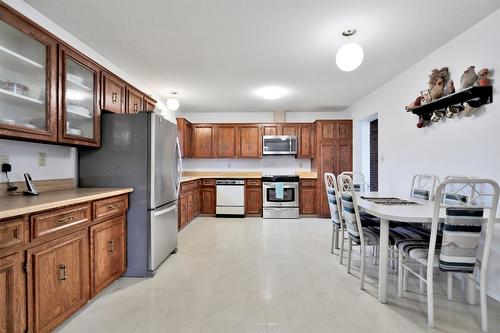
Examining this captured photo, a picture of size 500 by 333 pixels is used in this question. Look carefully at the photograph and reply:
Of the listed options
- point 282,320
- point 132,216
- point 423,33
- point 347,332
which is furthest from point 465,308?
point 132,216

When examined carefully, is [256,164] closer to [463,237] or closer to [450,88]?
[450,88]

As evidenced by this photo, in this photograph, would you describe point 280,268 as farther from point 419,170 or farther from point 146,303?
point 419,170

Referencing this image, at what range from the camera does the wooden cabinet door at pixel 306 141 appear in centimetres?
561

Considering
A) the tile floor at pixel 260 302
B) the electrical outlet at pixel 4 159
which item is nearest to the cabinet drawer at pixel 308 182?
the tile floor at pixel 260 302

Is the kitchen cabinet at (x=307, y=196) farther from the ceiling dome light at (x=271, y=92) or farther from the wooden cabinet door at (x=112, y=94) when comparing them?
the wooden cabinet door at (x=112, y=94)

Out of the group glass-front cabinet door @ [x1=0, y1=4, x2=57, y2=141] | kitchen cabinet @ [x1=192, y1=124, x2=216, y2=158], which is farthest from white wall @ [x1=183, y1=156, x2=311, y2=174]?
glass-front cabinet door @ [x1=0, y1=4, x2=57, y2=141]

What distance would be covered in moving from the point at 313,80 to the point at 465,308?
10.1 feet

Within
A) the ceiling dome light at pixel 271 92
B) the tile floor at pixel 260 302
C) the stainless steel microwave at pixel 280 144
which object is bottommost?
the tile floor at pixel 260 302

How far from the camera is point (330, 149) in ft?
17.2

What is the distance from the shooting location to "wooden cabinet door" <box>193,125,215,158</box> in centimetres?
570

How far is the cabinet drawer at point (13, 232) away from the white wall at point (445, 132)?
343 cm

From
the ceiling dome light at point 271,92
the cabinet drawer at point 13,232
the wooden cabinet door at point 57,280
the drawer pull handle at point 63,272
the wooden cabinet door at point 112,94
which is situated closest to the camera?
the cabinet drawer at point 13,232

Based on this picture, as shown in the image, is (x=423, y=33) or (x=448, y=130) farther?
(x=448, y=130)

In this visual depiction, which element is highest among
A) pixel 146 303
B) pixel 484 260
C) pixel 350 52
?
pixel 350 52
